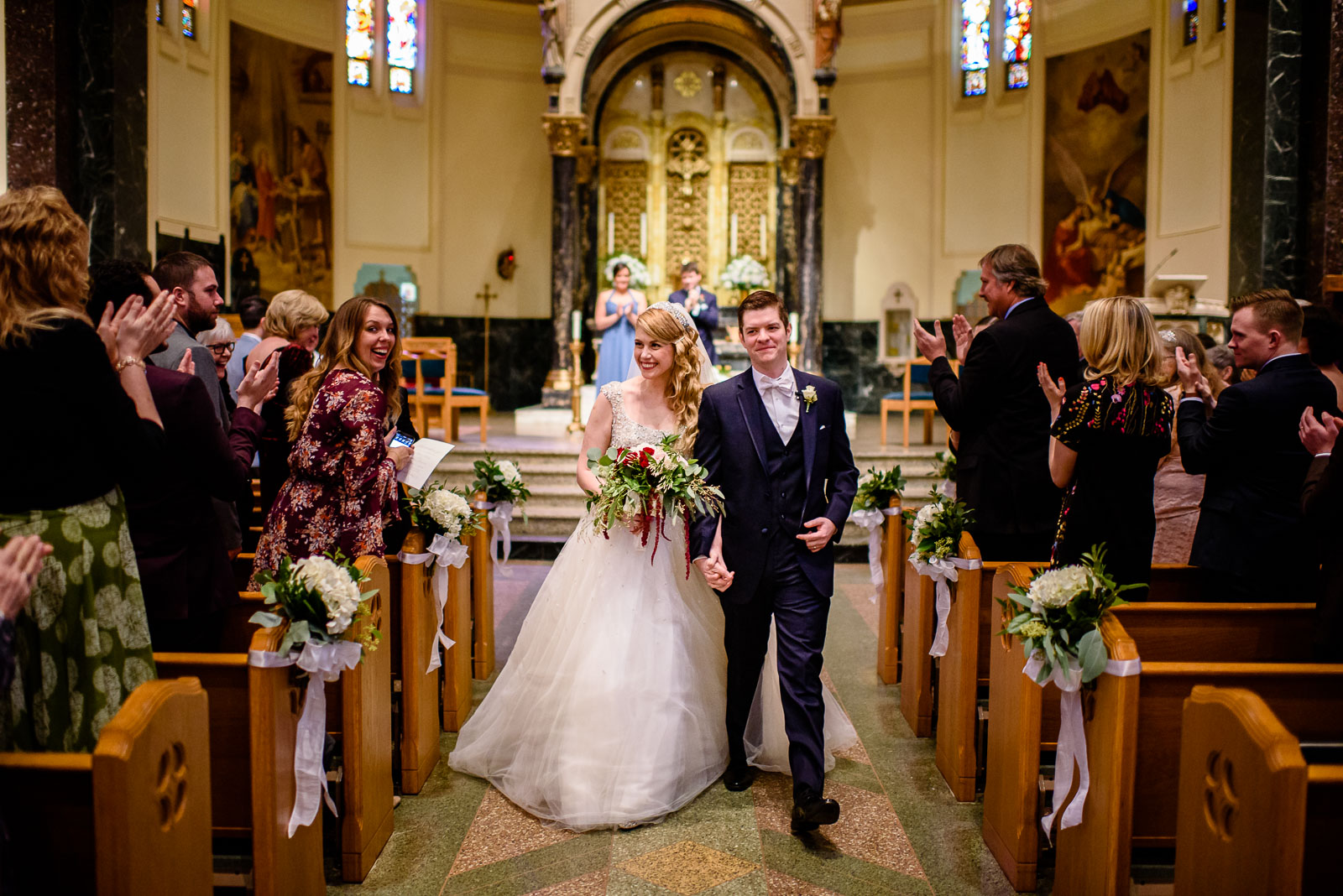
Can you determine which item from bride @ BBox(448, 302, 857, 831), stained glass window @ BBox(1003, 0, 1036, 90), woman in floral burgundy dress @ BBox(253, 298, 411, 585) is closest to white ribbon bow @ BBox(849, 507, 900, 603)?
bride @ BBox(448, 302, 857, 831)

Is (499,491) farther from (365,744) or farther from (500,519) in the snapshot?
(365,744)

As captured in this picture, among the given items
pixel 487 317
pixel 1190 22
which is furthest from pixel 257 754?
pixel 1190 22

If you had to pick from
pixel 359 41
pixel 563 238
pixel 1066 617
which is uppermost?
pixel 359 41

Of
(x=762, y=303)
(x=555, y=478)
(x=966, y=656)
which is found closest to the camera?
(x=762, y=303)

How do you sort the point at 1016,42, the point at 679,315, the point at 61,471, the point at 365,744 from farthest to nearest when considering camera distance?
the point at 1016,42 → the point at 679,315 → the point at 365,744 → the point at 61,471

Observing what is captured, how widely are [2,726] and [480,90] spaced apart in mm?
13383

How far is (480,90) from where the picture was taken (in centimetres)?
1409

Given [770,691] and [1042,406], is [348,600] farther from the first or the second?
[1042,406]

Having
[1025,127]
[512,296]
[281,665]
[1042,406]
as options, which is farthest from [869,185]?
[281,665]

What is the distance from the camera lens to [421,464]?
3.79 meters

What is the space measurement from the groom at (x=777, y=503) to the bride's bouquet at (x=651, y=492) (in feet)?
0.21

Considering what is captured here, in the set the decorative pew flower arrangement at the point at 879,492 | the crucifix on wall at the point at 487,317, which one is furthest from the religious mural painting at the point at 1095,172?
the decorative pew flower arrangement at the point at 879,492

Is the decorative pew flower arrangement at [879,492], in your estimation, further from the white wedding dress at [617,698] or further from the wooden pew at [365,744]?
the wooden pew at [365,744]

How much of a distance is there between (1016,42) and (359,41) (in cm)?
889
